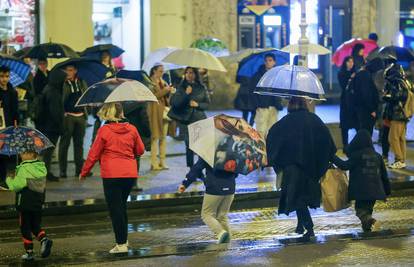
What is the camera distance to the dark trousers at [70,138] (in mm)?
14109

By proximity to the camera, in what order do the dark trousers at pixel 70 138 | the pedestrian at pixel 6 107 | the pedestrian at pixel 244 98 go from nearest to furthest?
1. the pedestrian at pixel 6 107
2. the dark trousers at pixel 70 138
3. the pedestrian at pixel 244 98

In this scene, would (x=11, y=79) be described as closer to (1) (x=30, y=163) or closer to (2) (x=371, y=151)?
(1) (x=30, y=163)

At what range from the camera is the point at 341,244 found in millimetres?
9289

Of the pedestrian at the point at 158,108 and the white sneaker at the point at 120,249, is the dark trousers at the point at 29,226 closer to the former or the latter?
the white sneaker at the point at 120,249

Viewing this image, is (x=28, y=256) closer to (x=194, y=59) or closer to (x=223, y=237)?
(x=223, y=237)

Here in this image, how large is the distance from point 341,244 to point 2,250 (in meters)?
3.73

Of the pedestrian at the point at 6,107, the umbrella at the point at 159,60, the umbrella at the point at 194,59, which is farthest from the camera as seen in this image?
the umbrella at the point at 159,60

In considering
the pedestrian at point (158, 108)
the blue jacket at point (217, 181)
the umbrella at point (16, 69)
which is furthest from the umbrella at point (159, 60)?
the blue jacket at point (217, 181)

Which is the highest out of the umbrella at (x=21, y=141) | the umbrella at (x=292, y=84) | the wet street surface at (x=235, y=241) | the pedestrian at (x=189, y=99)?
the umbrella at (x=292, y=84)

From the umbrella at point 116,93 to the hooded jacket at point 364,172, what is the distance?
237 cm

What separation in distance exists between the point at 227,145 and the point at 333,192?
155 cm

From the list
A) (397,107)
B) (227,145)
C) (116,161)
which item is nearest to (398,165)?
(397,107)

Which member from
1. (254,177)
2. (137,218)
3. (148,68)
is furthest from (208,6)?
(137,218)

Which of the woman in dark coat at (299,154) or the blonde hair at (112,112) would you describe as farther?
the woman in dark coat at (299,154)
